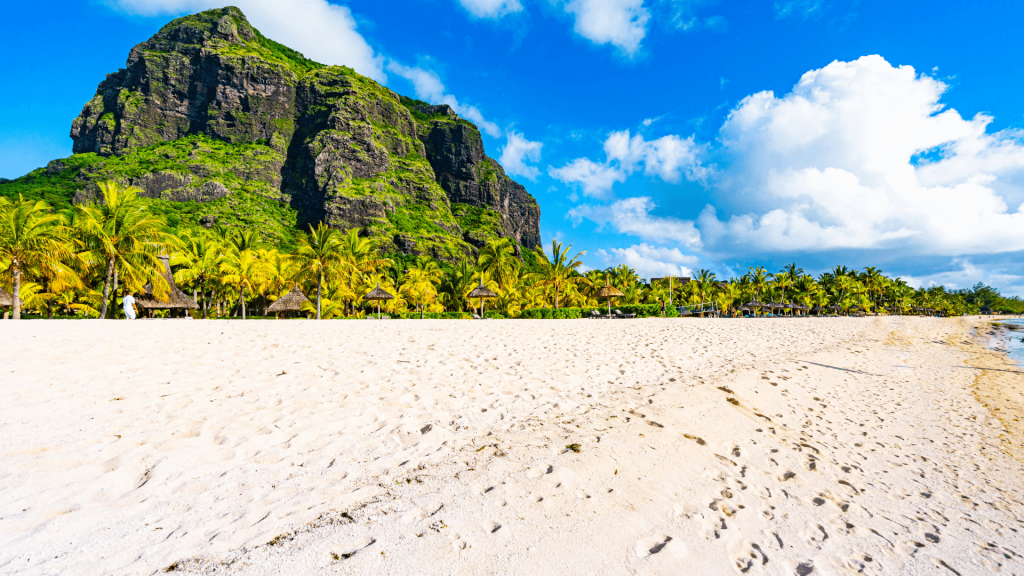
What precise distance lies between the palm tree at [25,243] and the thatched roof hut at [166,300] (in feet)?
16.4

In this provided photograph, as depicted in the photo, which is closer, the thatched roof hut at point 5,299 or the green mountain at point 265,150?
the thatched roof hut at point 5,299

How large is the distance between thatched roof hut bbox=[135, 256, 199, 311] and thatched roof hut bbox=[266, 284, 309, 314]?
495cm

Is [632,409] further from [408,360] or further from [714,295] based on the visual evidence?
[714,295]

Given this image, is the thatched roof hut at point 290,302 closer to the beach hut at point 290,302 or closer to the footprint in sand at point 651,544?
the beach hut at point 290,302

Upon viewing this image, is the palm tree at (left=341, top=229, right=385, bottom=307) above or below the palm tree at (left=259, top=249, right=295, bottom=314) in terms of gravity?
above

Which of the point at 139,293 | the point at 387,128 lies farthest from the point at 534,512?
the point at 387,128

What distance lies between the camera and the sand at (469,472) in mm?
2135

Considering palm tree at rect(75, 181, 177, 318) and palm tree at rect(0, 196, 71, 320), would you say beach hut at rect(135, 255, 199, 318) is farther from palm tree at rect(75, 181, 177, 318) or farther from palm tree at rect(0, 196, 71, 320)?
palm tree at rect(0, 196, 71, 320)

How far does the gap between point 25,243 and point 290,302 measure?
14.1 metres

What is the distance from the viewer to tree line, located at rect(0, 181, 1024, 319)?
1845cm

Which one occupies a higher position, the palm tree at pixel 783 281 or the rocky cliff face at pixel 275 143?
the rocky cliff face at pixel 275 143

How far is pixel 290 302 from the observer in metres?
29.9

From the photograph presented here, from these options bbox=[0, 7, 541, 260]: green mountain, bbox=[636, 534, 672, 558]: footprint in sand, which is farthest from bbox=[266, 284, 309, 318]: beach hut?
bbox=[0, 7, 541, 260]: green mountain

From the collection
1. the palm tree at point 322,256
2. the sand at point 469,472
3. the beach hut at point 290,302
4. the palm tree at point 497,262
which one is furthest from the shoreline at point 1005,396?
the beach hut at point 290,302
